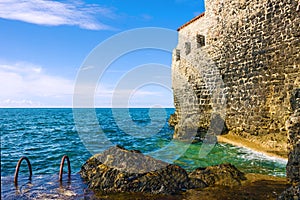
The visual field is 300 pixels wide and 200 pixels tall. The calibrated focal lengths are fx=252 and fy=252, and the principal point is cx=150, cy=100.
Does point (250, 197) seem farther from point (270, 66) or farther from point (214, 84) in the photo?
point (214, 84)

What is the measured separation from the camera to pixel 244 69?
14008 millimetres

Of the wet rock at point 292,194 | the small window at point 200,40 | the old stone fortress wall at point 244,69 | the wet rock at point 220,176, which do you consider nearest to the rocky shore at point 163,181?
the wet rock at point 220,176

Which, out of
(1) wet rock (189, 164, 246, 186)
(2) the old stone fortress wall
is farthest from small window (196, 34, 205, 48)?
(1) wet rock (189, 164, 246, 186)

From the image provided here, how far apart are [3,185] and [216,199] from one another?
21.2 ft

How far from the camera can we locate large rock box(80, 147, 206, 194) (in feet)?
23.2

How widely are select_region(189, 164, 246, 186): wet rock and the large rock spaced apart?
13.6 inches

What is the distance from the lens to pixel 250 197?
21.3 ft

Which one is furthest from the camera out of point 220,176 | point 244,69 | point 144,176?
point 244,69

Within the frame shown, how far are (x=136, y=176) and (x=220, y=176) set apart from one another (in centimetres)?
262

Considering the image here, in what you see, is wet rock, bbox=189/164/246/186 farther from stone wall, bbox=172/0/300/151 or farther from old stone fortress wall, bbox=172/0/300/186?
stone wall, bbox=172/0/300/151

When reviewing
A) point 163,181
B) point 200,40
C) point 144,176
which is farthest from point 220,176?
point 200,40

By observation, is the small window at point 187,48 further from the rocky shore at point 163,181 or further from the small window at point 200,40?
the rocky shore at point 163,181

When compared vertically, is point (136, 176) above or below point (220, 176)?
above

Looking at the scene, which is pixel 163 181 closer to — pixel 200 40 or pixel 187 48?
pixel 200 40
